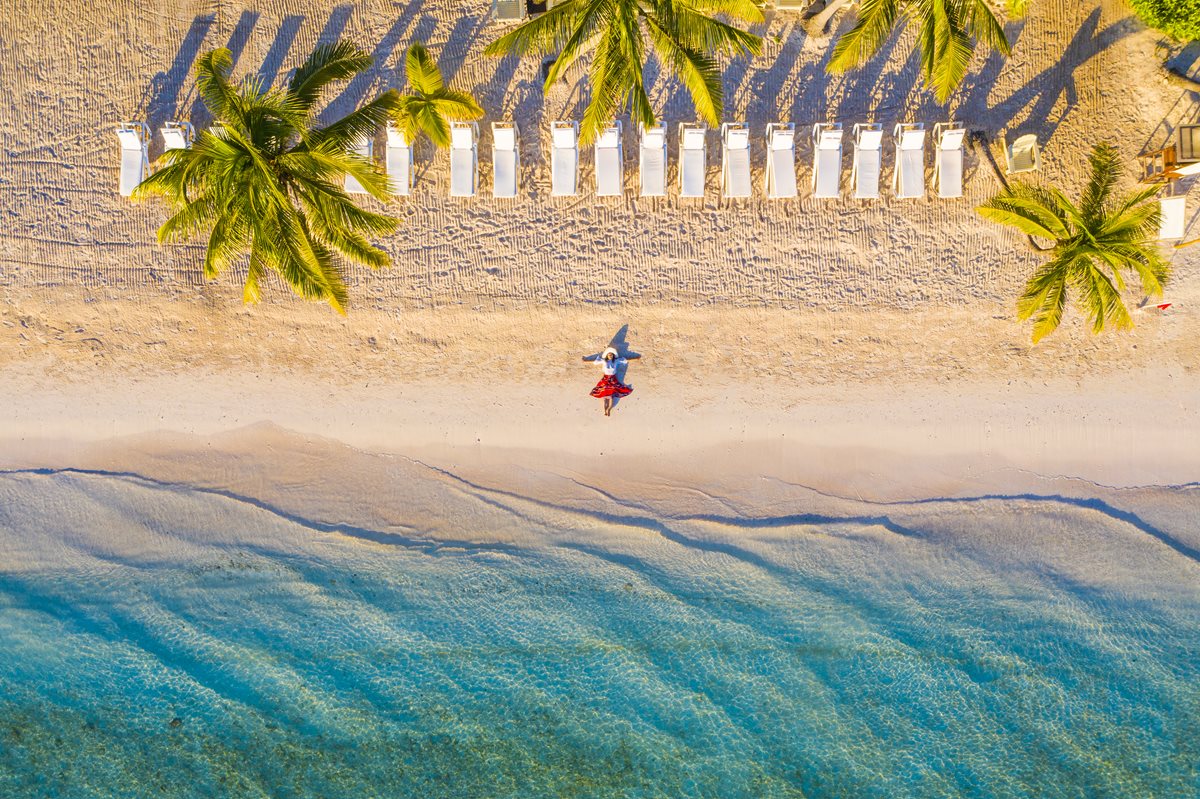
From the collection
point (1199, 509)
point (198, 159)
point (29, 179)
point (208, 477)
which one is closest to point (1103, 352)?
point (1199, 509)

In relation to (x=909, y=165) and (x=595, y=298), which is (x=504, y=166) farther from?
(x=909, y=165)

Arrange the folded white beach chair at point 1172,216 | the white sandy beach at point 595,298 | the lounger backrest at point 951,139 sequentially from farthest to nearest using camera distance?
the white sandy beach at point 595,298
the folded white beach chair at point 1172,216
the lounger backrest at point 951,139

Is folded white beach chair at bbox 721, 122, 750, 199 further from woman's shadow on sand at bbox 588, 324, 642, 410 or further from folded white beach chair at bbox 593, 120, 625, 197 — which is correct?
woman's shadow on sand at bbox 588, 324, 642, 410

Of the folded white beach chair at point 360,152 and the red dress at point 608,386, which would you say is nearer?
the folded white beach chair at point 360,152

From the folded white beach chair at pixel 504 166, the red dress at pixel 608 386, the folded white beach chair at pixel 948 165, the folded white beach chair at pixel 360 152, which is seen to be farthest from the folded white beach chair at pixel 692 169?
the folded white beach chair at pixel 360 152

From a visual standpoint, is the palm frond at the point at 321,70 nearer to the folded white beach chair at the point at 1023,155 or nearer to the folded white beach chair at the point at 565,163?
the folded white beach chair at the point at 565,163

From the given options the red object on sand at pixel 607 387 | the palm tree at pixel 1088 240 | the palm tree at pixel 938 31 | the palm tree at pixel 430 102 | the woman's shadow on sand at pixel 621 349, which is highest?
the palm tree at pixel 938 31

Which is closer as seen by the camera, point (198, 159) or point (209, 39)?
point (198, 159)

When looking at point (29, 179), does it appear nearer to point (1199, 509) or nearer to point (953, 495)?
point (953, 495)
